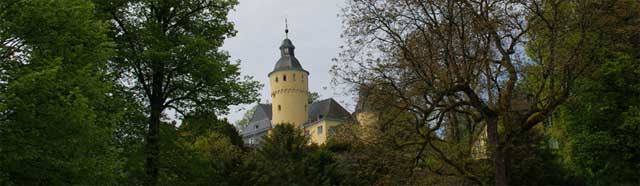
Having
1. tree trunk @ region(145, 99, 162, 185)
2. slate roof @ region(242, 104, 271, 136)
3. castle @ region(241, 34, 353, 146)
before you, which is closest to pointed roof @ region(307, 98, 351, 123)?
castle @ region(241, 34, 353, 146)

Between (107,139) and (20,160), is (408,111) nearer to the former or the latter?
(107,139)

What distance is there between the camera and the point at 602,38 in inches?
677

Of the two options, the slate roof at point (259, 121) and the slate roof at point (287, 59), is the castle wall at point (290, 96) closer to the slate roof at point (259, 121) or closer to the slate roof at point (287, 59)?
the slate roof at point (287, 59)

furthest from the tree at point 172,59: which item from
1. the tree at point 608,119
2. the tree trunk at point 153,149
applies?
the tree at point 608,119

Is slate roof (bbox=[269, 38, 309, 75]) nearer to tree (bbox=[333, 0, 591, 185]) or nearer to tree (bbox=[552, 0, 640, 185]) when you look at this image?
tree (bbox=[552, 0, 640, 185])

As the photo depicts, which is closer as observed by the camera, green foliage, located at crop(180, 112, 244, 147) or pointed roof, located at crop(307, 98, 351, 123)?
green foliage, located at crop(180, 112, 244, 147)

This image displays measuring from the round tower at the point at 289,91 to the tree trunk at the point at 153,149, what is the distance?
6343 cm

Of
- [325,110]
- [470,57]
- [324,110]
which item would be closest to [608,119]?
[470,57]

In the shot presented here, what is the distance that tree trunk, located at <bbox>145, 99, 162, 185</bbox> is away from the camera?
2159cm

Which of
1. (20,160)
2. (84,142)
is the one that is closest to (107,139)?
(84,142)

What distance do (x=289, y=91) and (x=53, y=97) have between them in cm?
7109

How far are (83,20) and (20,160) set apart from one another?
4243mm

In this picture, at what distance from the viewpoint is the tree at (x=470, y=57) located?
16.7 meters

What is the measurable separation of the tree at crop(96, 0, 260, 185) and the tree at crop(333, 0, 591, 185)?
20.8ft
